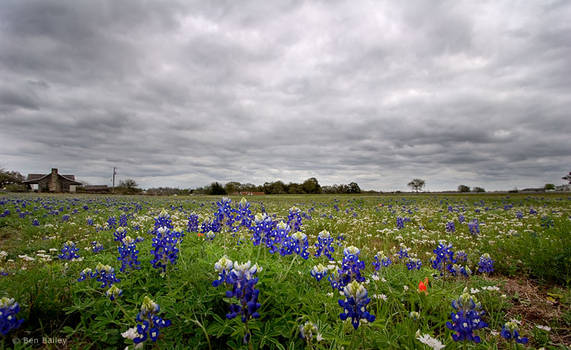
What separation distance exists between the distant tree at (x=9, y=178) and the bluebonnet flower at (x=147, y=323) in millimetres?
80956

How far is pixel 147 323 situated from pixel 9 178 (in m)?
84.6

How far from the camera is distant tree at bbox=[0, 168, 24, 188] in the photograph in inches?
2210

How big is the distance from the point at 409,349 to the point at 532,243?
587 centimetres

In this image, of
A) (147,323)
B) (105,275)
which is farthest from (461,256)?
(105,275)

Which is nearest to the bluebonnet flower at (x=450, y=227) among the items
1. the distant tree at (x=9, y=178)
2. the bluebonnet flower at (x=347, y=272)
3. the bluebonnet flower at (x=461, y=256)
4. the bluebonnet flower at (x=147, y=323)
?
the bluebonnet flower at (x=461, y=256)

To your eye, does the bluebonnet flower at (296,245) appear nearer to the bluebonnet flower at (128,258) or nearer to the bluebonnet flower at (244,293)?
the bluebonnet flower at (244,293)

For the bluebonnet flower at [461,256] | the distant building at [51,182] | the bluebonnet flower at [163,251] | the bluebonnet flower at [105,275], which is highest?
the distant building at [51,182]

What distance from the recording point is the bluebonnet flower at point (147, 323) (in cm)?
211

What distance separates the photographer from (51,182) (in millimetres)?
62438

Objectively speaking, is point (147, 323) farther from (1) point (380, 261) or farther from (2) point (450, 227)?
(2) point (450, 227)

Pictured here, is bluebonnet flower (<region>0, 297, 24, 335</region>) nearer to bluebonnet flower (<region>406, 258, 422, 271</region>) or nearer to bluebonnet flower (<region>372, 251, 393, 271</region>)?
bluebonnet flower (<region>372, 251, 393, 271</region>)

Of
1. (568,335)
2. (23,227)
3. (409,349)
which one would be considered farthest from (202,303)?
(23,227)

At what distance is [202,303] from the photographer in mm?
2838

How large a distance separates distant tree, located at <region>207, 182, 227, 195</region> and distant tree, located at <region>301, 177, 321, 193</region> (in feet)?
68.7
